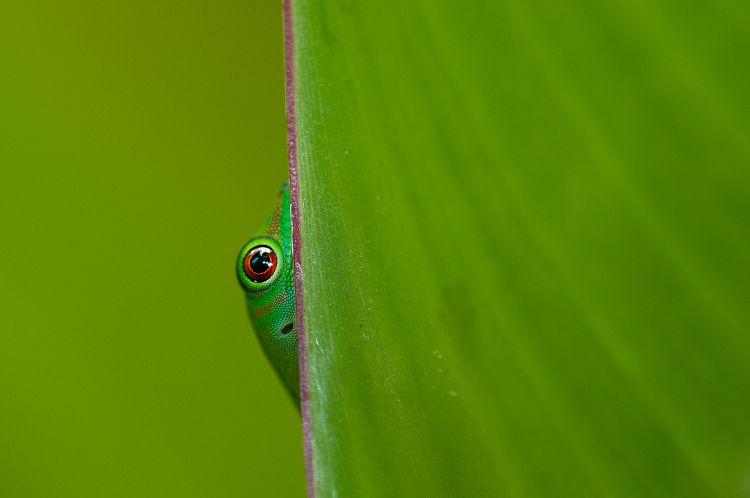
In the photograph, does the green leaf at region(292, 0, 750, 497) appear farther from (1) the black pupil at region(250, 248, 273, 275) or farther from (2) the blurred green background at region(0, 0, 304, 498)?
(2) the blurred green background at region(0, 0, 304, 498)

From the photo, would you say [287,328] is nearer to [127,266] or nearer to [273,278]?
[273,278]

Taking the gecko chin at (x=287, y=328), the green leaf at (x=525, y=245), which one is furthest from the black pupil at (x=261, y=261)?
the green leaf at (x=525, y=245)

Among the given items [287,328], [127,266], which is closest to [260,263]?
[287,328]

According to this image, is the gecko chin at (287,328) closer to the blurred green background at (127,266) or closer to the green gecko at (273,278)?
the green gecko at (273,278)

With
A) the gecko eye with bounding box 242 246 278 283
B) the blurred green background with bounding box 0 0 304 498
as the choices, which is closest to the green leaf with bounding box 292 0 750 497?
the gecko eye with bounding box 242 246 278 283

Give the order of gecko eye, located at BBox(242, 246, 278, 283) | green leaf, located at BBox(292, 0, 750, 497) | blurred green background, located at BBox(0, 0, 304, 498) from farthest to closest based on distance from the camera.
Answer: blurred green background, located at BBox(0, 0, 304, 498), gecko eye, located at BBox(242, 246, 278, 283), green leaf, located at BBox(292, 0, 750, 497)

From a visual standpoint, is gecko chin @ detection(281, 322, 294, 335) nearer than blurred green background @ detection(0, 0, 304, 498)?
Yes

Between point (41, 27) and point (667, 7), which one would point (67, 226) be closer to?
point (41, 27)

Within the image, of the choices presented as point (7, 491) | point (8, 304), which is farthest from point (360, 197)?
point (7, 491)
